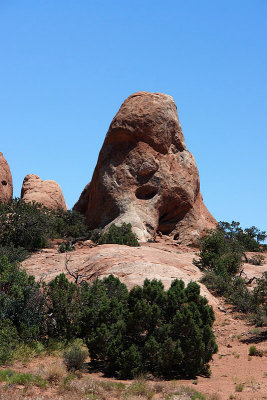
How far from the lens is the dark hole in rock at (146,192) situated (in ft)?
99.0

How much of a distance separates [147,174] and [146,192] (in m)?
1.09

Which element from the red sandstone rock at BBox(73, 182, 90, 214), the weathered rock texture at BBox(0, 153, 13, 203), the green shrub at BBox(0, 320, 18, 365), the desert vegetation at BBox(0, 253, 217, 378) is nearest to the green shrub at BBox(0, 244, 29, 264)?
the desert vegetation at BBox(0, 253, 217, 378)

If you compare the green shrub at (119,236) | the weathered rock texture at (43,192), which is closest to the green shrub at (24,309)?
the green shrub at (119,236)

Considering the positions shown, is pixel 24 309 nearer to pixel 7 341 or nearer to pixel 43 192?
pixel 7 341

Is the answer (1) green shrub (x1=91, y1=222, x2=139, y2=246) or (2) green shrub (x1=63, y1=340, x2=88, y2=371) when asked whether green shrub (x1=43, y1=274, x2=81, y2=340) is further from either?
(1) green shrub (x1=91, y1=222, x2=139, y2=246)

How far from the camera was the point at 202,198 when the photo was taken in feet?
119

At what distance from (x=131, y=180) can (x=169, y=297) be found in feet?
61.7

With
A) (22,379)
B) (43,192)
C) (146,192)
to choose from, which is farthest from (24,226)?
(22,379)

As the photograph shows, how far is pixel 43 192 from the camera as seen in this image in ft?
128

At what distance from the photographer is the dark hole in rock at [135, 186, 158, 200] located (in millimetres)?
30188

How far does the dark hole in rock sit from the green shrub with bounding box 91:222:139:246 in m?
3.98

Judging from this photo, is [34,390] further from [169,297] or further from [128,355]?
[169,297]

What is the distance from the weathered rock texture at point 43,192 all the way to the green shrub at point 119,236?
40.7 ft

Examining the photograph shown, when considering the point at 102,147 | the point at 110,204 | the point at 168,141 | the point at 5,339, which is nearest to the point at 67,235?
the point at 110,204
